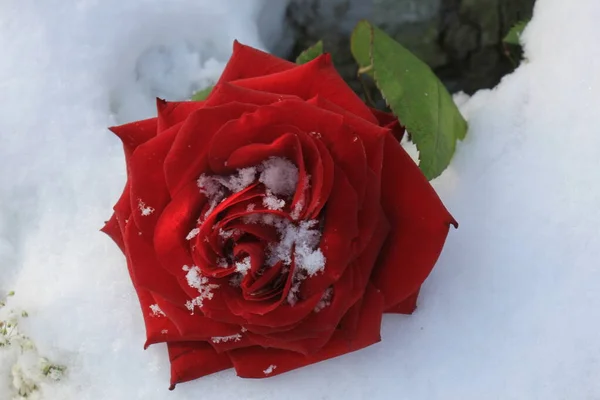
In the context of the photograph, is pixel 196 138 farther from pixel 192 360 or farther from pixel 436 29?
pixel 436 29

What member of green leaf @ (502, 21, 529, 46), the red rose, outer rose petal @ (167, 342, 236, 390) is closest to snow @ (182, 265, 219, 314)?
the red rose

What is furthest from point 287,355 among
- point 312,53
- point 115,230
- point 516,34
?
point 516,34

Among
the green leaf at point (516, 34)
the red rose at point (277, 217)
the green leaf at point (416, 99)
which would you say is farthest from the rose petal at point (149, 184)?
the green leaf at point (516, 34)

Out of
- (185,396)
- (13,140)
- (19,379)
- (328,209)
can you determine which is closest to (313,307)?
(328,209)

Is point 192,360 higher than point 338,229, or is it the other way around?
point 338,229

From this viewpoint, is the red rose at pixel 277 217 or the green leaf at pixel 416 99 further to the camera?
the green leaf at pixel 416 99

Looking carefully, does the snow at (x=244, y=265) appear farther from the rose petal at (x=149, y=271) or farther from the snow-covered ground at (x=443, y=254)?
the snow-covered ground at (x=443, y=254)

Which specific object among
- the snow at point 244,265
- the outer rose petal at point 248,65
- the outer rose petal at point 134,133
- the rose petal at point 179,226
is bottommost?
the snow at point 244,265

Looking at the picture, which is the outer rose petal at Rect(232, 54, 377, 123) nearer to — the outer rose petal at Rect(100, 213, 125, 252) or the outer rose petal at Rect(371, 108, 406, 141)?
the outer rose petal at Rect(371, 108, 406, 141)
